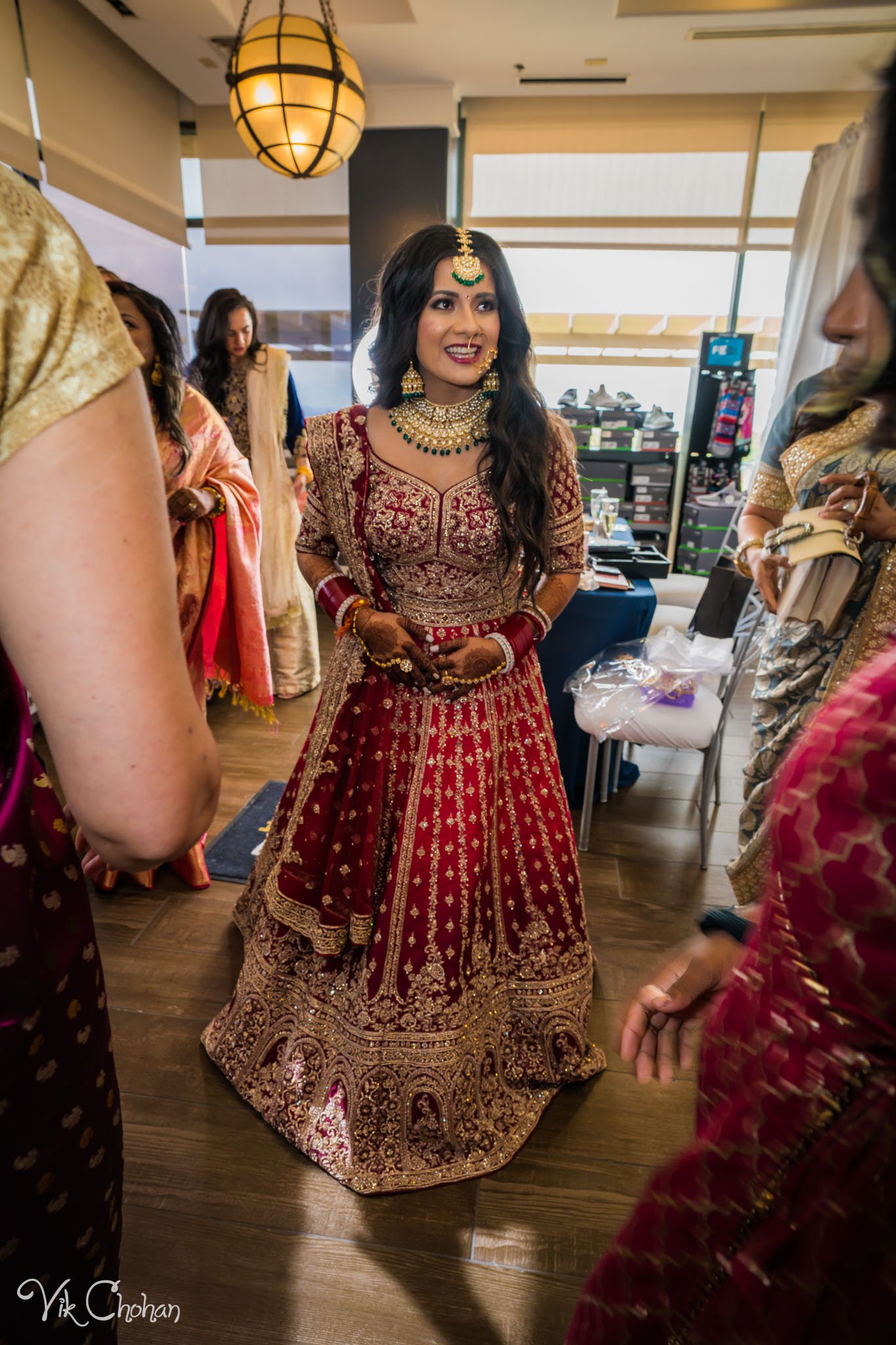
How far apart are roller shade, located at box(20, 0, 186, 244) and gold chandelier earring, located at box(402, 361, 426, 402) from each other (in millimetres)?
3549

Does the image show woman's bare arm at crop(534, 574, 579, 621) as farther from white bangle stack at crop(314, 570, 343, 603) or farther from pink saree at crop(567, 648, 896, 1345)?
pink saree at crop(567, 648, 896, 1345)

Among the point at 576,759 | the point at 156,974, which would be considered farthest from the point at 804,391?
the point at 156,974

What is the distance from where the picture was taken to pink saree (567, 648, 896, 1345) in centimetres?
39

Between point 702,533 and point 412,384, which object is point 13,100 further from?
point 702,533

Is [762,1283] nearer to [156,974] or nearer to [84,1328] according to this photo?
[84,1328]

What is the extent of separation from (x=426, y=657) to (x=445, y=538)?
0.23 m

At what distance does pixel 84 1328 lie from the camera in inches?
23.5

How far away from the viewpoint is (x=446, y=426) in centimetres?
147

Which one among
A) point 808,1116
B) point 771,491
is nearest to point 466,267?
point 771,491

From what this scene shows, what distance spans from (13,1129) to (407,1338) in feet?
3.17

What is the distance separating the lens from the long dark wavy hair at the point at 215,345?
3295mm

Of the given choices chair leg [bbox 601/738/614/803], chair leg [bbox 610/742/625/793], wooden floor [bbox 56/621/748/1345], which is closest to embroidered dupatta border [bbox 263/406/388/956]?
wooden floor [bbox 56/621/748/1345]
